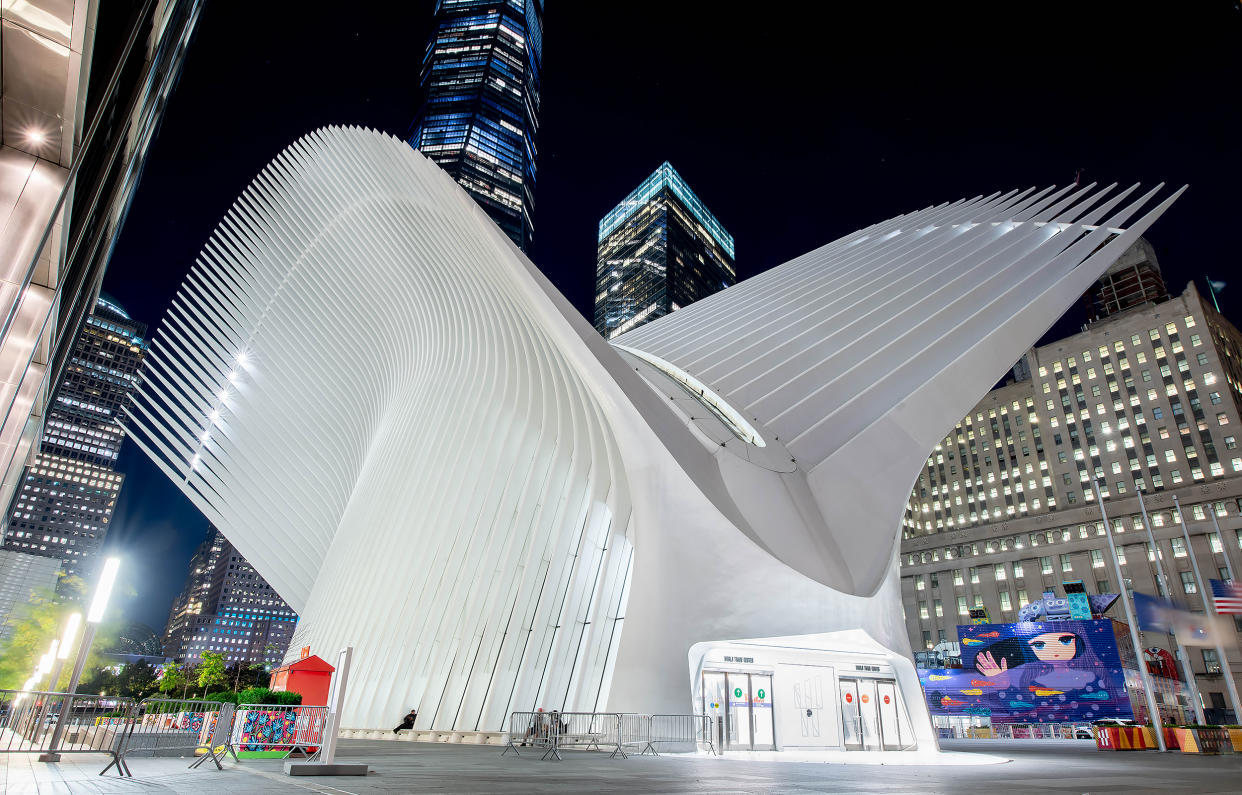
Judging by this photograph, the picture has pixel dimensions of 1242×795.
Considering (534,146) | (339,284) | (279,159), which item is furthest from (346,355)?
(534,146)

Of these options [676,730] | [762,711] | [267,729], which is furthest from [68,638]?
[762,711]

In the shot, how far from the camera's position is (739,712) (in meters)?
14.5

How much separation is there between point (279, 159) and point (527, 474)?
19.1m

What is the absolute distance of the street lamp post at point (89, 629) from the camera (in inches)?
352

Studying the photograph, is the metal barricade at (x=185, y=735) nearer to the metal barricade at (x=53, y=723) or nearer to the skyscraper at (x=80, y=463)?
the metal barricade at (x=53, y=723)

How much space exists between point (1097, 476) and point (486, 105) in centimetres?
8899

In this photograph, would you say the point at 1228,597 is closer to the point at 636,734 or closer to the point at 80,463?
the point at 636,734

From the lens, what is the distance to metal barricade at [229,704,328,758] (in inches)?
418

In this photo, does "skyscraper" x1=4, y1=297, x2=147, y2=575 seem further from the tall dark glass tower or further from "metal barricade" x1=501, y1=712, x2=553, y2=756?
"metal barricade" x1=501, y1=712, x2=553, y2=756

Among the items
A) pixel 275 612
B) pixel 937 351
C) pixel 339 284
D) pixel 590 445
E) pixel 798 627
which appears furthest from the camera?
pixel 275 612

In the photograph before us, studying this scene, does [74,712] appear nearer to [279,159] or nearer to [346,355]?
[346,355]

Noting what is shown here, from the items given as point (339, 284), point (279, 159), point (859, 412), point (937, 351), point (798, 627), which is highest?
point (279, 159)

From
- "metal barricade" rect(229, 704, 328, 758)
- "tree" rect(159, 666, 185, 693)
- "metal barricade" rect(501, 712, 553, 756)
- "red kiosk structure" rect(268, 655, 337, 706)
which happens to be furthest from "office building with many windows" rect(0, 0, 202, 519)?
"tree" rect(159, 666, 185, 693)

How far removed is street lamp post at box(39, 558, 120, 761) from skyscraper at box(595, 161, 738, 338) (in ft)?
311
